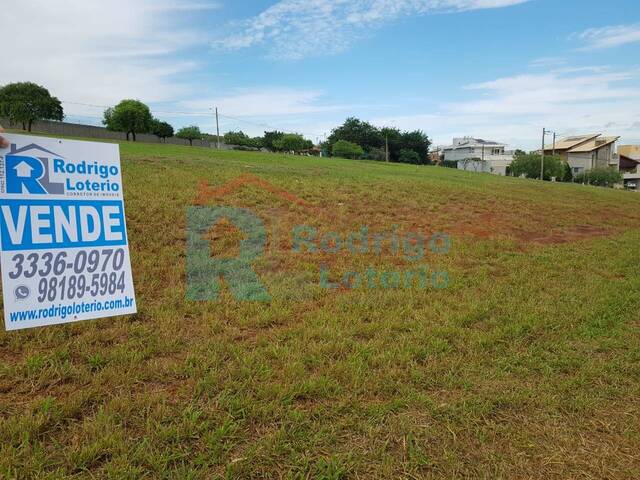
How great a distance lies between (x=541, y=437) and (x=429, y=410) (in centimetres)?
55

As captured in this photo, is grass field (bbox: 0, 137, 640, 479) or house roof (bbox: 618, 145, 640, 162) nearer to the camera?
grass field (bbox: 0, 137, 640, 479)

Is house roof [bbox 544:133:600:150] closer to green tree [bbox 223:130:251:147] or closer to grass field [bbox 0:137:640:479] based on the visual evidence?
green tree [bbox 223:130:251:147]

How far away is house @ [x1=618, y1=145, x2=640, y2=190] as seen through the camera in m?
61.9

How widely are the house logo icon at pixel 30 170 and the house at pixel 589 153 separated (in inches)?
2719

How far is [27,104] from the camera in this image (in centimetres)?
3359

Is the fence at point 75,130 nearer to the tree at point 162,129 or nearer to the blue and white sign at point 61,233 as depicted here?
the tree at point 162,129

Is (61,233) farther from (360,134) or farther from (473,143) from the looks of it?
(473,143)

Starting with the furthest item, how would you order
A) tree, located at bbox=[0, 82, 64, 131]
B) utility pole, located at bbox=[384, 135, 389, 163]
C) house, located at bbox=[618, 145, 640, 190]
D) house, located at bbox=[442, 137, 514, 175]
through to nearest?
house, located at bbox=[442, 137, 514, 175] → house, located at bbox=[618, 145, 640, 190] → utility pole, located at bbox=[384, 135, 389, 163] → tree, located at bbox=[0, 82, 64, 131]

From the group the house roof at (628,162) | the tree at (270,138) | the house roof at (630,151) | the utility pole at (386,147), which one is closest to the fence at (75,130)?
the tree at (270,138)

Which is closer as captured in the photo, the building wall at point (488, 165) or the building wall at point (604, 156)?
the building wall at point (488, 165)

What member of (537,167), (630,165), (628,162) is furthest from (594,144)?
(537,167)

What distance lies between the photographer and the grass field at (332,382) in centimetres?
179

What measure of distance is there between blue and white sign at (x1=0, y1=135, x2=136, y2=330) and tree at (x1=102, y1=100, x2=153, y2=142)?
4369cm

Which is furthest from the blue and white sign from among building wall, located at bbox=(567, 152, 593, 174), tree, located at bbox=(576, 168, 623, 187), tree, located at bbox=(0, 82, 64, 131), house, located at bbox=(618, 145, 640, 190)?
house, located at bbox=(618, 145, 640, 190)
